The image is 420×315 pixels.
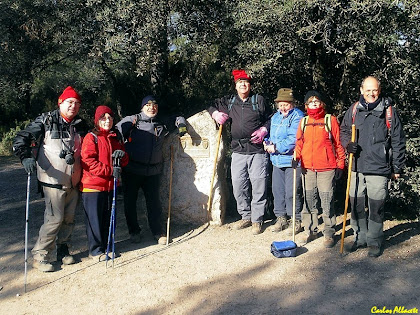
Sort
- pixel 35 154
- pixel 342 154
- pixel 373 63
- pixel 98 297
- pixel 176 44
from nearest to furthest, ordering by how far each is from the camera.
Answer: pixel 98 297 < pixel 35 154 < pixel 342 154 < pixel 373 63 < pixel 176 44

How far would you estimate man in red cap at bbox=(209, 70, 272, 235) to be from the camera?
5.61 meters

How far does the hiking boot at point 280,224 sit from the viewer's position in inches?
227

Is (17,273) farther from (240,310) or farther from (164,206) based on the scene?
(240,310)

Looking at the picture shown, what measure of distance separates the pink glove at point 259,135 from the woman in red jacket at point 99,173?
1.78 meters

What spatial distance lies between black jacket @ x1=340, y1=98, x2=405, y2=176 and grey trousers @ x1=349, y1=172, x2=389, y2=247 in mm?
138

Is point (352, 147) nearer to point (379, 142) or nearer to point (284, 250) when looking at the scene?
point (379, 142)

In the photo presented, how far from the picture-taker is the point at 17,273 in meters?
4.73

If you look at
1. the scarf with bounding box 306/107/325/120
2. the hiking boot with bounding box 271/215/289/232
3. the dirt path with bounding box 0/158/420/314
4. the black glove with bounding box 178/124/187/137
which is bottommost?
the dirt path with bounding box 0/158/420/314

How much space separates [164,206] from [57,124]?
7.34ft

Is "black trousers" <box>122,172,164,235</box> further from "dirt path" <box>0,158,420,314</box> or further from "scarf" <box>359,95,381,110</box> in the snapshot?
"scarf" <box>359,95,381,110</box>

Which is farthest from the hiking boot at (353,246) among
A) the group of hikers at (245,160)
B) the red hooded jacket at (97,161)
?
the red hooded jacket at (97,161)

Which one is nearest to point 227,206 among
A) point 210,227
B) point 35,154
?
point 210,227

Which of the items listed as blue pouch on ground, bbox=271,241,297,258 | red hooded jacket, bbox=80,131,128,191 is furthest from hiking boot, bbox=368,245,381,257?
red hooded jacket, bbox=80,131,128,191

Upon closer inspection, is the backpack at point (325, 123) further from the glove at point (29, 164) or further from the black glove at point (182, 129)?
the glove at point (29, 164)
